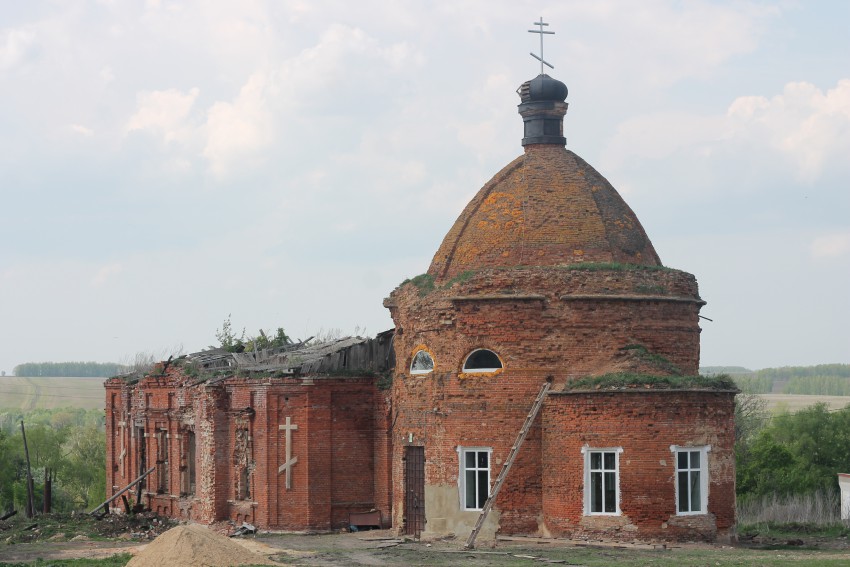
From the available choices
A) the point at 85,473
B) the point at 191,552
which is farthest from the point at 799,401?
the point at 191,552

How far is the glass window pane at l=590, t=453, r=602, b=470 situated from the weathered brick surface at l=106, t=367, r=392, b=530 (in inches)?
241

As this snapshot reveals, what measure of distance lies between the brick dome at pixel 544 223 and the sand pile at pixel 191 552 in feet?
28.4

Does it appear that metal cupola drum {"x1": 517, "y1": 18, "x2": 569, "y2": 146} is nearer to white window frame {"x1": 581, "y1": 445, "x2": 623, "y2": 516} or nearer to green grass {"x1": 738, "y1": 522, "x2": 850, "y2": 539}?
white window frame {"x1": 581, "y1": 445, "x2": 623, "y2": 516}

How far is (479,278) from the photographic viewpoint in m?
27.8

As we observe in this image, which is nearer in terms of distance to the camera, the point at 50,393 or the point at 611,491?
the point at 611,491

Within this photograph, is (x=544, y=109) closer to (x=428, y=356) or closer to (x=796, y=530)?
(x=428, y=356)

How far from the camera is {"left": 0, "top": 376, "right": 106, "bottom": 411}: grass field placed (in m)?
146

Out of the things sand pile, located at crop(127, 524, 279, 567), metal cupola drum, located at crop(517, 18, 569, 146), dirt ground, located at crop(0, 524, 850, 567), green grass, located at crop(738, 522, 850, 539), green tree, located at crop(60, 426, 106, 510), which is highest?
metal cupola drum, located at crop(517, 18, 569, 146)

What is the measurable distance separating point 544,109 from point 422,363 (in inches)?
274

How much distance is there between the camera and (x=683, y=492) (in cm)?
2614

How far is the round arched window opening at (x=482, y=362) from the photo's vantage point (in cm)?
2766

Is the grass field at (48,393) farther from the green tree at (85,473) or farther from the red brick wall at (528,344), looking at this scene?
the red brick wall at (528,344)

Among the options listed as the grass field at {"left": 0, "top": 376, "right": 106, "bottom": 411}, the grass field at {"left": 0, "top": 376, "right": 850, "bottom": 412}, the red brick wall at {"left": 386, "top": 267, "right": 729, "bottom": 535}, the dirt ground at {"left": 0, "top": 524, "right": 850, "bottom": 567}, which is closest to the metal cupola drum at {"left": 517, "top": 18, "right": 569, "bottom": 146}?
the red brick wall at {"left": 386, "top": 267, "right": 729, "bottom": 535}

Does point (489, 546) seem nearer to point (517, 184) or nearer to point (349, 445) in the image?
point (349, 445)
